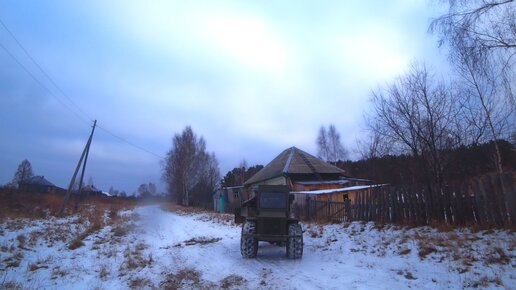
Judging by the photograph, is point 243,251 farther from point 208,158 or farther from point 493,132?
point 208,158

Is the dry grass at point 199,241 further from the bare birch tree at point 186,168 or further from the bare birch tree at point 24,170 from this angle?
the bare birch tree at point 24,170

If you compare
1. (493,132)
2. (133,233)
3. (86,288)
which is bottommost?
(86,288)

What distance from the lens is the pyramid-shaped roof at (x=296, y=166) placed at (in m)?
35.8

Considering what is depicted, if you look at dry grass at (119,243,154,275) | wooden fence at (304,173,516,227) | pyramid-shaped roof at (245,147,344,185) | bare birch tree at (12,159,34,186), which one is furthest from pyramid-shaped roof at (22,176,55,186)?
wooden fence at (304,173,516,227)

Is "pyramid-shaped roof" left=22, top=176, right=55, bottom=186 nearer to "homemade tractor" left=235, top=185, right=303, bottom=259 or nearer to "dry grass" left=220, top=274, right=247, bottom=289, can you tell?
"homemade tractor" left=235, top=185, right=303, bottom=259

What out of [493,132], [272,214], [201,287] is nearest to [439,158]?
[493,132]

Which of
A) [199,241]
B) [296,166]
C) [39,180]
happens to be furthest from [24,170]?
[199,241]

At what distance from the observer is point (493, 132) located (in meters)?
17.1

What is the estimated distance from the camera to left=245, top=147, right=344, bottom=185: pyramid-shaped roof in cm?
3581

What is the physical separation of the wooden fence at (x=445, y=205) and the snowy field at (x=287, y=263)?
0.72 meters

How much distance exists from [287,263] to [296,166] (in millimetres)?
25561

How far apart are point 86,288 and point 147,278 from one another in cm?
142

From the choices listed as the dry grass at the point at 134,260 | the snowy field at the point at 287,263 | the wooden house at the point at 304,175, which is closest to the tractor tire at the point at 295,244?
the snowy field at the point at 287,263

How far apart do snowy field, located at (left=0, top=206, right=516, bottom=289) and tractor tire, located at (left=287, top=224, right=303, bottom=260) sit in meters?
0.44
